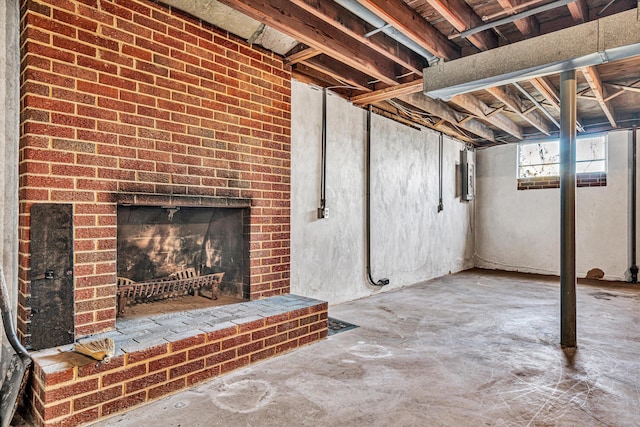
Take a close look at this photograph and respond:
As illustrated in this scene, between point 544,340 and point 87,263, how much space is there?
3.66m

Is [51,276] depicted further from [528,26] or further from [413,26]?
[528,26]

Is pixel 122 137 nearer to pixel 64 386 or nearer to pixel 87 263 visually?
pixel 87 263

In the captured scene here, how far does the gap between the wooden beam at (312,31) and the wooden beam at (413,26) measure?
0.58 meters

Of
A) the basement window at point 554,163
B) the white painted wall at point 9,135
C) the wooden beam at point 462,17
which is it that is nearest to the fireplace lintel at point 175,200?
the white painted wall at point 9,135

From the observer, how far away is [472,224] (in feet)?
25.6

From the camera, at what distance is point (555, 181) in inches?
273

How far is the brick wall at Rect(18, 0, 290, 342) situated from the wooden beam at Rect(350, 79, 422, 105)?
63.6 inches

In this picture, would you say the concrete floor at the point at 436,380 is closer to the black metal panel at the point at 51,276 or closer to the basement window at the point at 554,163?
the black metal panel at the point at 51,276

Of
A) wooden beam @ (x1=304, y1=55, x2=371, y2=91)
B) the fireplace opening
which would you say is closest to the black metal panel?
the fireplace opening

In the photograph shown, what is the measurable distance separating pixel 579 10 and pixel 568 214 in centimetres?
162

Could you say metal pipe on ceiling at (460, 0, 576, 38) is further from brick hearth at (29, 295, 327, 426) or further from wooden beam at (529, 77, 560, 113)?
brick hearth at (29, 295, 327, 426)

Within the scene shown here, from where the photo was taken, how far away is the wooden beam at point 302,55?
3270 mm

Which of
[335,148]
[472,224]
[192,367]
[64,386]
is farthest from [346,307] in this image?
[472,224]

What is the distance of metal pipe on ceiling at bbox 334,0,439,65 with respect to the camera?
2.56 m
